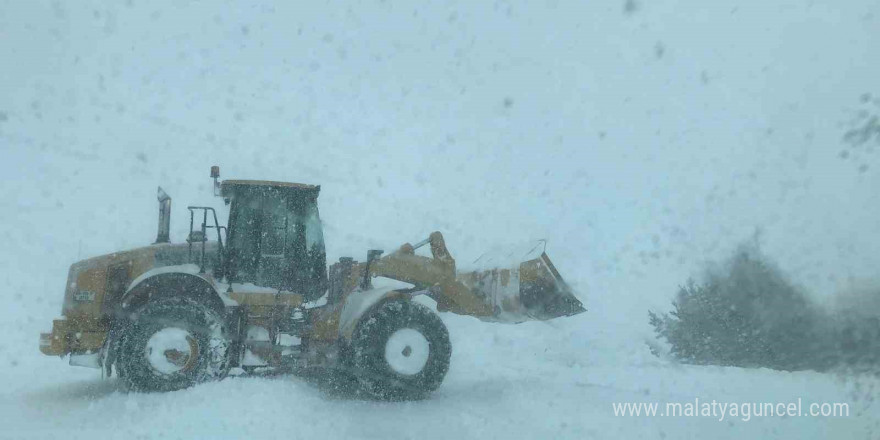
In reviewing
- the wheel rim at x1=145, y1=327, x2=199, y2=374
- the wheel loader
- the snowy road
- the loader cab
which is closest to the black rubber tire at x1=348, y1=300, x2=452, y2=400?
the wheel loader

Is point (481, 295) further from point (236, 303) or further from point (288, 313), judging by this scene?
point (236, 303)

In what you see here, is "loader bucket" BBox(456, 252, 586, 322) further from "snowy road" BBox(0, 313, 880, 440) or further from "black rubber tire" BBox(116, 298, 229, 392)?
"black rubber tire" BBox(116, 298, 229, 392)

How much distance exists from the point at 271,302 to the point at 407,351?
66.1 inches

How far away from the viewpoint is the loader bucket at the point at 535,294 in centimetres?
843

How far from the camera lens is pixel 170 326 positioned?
770 cm

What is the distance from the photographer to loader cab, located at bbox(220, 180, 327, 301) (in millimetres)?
8750

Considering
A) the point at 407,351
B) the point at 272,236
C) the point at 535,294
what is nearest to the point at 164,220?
the point at 272,236

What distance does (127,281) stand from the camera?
8281mm

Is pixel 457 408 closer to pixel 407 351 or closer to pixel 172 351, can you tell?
pixel 407 351

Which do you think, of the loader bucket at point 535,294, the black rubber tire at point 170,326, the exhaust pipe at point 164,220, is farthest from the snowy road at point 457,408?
the exhaust pipe at point 164,220

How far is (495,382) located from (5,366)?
8275mm

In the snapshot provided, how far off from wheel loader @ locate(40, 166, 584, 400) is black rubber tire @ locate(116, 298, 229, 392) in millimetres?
11

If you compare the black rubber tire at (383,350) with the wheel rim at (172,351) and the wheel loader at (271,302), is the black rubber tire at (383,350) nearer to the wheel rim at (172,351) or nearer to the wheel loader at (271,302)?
the wheel loader at (271,302)

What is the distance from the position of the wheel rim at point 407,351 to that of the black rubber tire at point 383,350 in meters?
0.03
